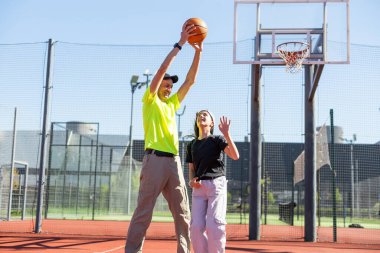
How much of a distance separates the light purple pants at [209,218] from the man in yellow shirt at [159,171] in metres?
0.09

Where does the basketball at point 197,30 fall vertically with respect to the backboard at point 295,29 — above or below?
below

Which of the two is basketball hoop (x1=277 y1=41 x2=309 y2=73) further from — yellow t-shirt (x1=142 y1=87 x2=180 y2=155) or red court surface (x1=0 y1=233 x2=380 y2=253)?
yellow t-shirt (x1=142 y1=87 x2=180 y2=155)

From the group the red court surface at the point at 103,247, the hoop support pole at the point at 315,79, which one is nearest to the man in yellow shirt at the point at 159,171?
the red court surface at the point at 103,247

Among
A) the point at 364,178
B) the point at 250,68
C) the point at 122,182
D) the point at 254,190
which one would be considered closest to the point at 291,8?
the point at 250,68

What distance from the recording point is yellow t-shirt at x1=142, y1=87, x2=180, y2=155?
13.3 feet

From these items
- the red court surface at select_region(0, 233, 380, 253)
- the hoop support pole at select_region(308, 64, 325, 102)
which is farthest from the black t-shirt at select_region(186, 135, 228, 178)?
the hoop support pole at select_region(308, 64, 325, 102)

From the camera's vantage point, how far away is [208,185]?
4062mm

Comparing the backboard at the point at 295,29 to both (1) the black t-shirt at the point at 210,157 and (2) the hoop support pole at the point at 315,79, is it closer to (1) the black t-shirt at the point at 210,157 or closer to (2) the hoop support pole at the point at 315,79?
(2) the hoop support pole at the point at 315,79

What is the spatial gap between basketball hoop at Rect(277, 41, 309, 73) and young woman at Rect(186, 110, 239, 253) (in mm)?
4143

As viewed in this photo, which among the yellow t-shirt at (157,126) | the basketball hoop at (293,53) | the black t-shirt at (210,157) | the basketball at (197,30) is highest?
the basketball hoop at (293,53)

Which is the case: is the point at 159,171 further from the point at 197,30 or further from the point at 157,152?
the point at 197,30

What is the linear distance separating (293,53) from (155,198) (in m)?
5.09

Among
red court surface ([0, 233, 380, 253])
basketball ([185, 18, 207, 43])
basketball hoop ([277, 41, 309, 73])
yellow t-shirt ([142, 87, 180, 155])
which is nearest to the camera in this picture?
yellow t-shirt ([142, 87, 180, 155])

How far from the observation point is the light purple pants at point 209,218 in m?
3.92
